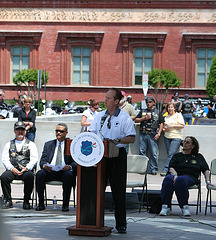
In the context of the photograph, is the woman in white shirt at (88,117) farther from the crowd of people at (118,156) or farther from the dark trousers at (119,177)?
the dark trousers at (119,177)

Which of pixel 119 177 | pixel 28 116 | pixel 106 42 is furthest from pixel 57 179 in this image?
pixel 106 42

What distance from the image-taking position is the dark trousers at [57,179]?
862cm

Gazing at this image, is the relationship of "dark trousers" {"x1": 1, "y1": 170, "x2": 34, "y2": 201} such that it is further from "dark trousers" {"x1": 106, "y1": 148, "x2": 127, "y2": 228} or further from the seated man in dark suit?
"dark trousers" {"x1": 106, "y1": 148, "x2": 127, "y2": 228}

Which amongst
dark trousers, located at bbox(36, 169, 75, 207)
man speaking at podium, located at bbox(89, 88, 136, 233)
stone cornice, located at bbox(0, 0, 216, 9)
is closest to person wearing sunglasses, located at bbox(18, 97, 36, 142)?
dark trousers, located at bbox(36, 169, 75, 207)

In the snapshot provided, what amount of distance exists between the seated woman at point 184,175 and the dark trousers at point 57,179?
1.47m

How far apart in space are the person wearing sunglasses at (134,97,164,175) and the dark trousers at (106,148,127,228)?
7074mm

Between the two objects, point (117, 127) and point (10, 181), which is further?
point (10, 181)

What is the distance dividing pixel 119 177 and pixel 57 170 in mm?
2629

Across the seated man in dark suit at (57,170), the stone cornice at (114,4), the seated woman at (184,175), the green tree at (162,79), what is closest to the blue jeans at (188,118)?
the seated woman at (184,175)

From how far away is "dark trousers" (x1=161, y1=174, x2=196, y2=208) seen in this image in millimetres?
8352

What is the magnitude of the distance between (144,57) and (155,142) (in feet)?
102

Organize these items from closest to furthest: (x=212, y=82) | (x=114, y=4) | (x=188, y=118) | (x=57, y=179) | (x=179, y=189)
Answer: (x=179, y=189)
(x=57, y=179)
(x=188, y=118)
(x=212, y=82)
(x=114, y=4)

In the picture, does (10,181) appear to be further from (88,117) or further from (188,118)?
(188,118)

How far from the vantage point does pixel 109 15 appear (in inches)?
1758
